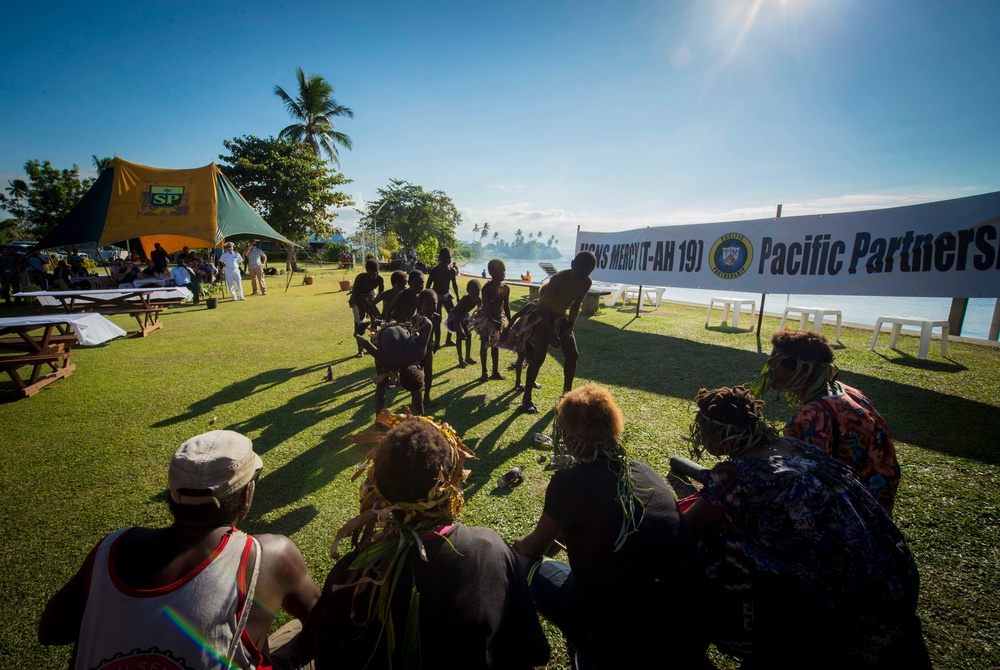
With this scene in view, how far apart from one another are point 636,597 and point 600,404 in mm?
906

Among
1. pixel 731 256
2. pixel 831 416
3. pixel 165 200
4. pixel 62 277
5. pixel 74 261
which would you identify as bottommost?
pixel 831 416

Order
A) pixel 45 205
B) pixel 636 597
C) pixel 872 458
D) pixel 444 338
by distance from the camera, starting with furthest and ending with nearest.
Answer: pixel 45 205 < pixel 444 338 < pixel 872 458 < pixel 636 597

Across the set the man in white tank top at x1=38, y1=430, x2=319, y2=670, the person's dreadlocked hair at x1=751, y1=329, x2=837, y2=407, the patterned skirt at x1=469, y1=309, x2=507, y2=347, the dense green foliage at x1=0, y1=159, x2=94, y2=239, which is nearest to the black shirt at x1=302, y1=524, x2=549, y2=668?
the man in white tank top at x1=38, y1=430, x2=319, y2=670

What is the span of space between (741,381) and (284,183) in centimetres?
3217

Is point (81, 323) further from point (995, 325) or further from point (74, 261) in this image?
point (995, 325)

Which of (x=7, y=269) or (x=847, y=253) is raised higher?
(x=847, y=253)

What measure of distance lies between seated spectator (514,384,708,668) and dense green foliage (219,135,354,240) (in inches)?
1290

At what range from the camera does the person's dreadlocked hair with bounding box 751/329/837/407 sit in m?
2.93

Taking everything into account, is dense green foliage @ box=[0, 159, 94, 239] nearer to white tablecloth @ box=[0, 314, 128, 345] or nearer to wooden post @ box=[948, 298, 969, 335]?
white tablecloth @ box=[0, 314, 128, 345]

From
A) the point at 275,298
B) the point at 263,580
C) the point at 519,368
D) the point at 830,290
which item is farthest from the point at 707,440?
the point at 275,298

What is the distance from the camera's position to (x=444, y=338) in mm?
10609

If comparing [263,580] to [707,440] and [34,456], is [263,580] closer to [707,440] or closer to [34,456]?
[707,440]

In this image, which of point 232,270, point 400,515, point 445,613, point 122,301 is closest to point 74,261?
point 232,270

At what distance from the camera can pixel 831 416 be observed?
277 centimetres
